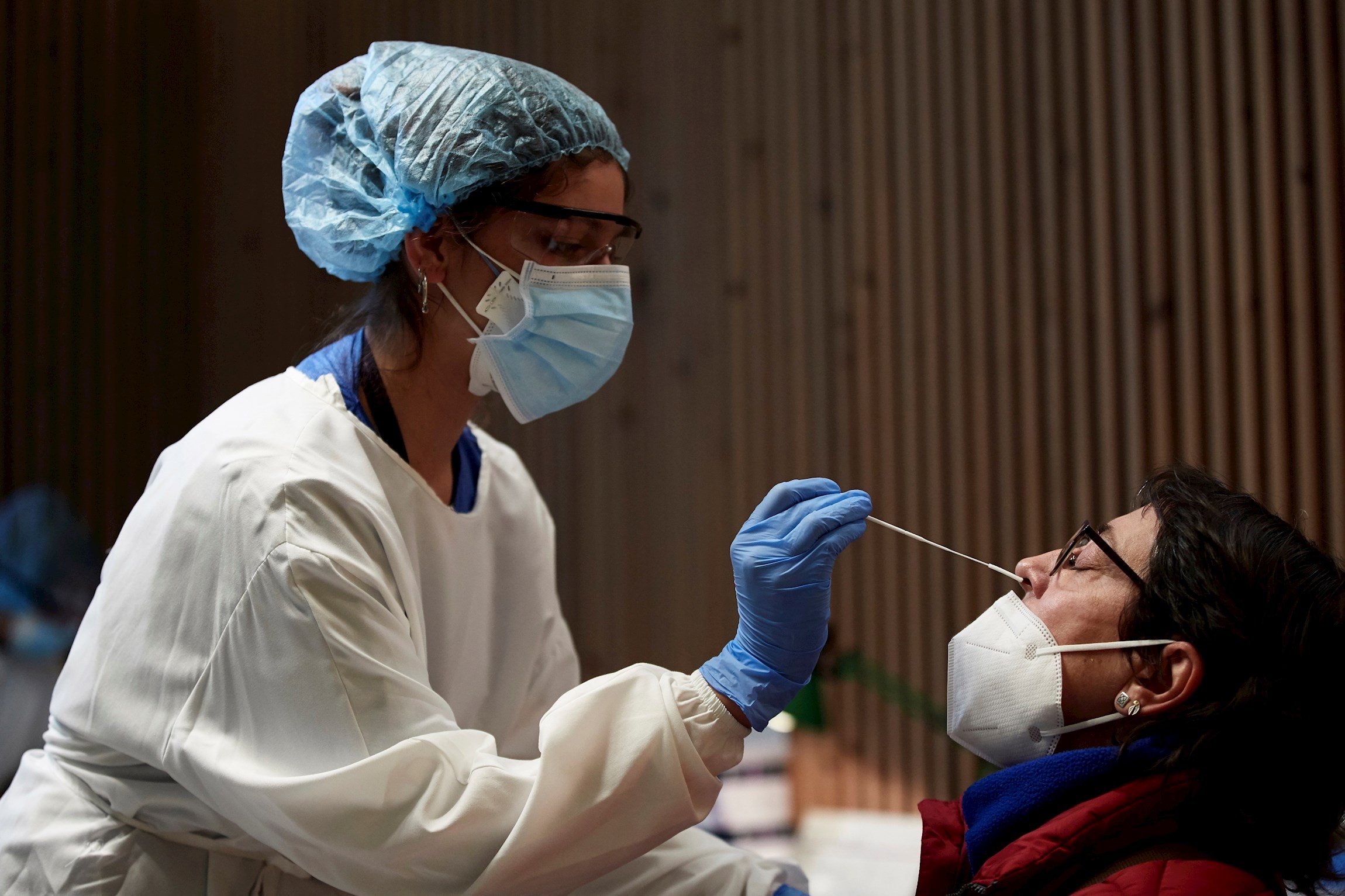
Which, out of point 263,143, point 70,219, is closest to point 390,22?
point 263,143

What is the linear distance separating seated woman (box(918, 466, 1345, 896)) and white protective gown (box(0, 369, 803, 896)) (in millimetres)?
366

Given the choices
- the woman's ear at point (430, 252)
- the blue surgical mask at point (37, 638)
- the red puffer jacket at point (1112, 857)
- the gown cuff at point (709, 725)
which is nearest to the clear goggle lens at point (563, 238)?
the woman's ear at point (430, 252)

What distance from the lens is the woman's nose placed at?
1475 mm

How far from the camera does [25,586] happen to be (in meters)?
3.23

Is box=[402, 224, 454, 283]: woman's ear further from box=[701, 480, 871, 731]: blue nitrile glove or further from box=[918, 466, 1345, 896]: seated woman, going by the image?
box=[918, 466, 1345, 896]: seated woman

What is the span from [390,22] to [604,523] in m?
1.96

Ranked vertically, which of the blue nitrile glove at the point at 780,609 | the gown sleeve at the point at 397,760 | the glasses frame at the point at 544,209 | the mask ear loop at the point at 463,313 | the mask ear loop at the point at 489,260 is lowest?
the gown sleeve at the point at 397,760

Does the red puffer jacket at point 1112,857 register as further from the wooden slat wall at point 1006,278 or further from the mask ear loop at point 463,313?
the wooden slat wall at point 1006,278

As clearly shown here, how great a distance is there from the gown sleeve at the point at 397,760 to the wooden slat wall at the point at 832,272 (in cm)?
217

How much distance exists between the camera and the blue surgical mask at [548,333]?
163 centimetres

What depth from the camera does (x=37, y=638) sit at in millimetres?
3154

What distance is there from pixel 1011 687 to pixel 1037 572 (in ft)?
0.59

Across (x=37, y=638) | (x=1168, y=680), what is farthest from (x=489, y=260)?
(x=37, y=638)

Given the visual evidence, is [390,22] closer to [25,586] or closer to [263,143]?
[263,143]
